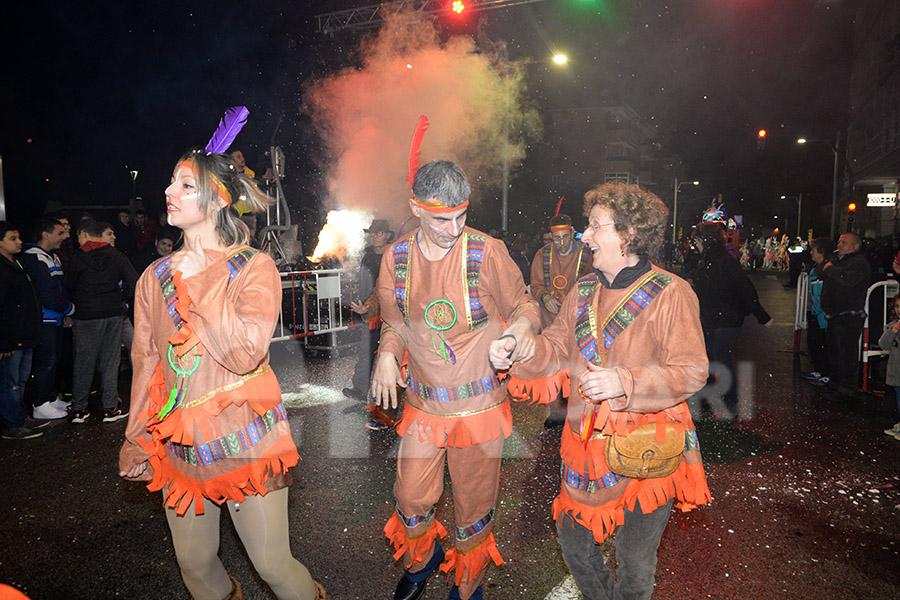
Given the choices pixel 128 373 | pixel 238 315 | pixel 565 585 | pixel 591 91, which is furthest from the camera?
pixel 591 91

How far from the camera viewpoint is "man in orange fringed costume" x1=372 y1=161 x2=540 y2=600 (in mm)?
2594

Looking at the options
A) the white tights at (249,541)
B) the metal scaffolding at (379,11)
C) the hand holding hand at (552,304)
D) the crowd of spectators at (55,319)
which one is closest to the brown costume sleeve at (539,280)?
the hand holding hand at (552,304)

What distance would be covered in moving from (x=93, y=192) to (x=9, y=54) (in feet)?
11.7

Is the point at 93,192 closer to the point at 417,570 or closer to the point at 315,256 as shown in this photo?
the point at 315,256

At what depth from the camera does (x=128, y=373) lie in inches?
314

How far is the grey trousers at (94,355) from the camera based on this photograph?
18.7ft

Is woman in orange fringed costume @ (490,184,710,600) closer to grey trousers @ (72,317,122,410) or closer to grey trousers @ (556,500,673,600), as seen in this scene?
grey trousers @ (556,500,673,600)

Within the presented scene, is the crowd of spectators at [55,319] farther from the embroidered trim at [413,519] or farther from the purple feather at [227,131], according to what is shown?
the embroidered trim at [413,519]

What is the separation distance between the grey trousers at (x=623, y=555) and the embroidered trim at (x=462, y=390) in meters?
0.67

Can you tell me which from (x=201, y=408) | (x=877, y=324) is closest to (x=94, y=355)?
(x=201, y=408)

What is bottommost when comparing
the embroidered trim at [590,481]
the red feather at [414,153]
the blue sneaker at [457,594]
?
the blue sneaker at [457,594]

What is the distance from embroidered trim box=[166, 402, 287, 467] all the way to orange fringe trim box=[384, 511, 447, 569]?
3.22 feet

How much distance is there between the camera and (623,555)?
7.41 ft

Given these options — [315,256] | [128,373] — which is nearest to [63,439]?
[128,373]
